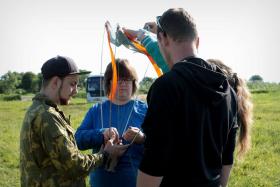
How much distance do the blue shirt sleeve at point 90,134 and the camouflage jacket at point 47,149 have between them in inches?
24.6

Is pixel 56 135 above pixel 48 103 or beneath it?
beneath

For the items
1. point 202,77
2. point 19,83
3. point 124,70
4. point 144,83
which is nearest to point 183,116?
point 202,77

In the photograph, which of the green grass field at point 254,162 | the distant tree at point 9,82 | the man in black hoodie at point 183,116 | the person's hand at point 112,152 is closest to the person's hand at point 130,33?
the person's hand at point 112,152

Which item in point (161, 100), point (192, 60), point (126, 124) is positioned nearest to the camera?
point (161, 100)

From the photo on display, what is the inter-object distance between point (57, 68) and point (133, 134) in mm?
853

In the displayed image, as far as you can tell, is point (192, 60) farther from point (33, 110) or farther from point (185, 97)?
point (33, 110)

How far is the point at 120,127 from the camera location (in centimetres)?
366

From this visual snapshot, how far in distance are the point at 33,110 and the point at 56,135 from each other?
0.25 m

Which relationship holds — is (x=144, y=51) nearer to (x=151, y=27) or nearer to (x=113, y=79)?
(x=151, y=27)

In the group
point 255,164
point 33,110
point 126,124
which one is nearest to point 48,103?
point 33,110

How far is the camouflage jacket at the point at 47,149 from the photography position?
8.77 ft

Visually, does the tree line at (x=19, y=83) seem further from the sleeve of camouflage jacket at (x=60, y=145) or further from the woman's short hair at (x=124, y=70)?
the sleeve of camouflage jacket at (x=60, y=145)

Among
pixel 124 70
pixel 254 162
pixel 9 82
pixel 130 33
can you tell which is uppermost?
pixel 130 33

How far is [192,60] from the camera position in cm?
211
